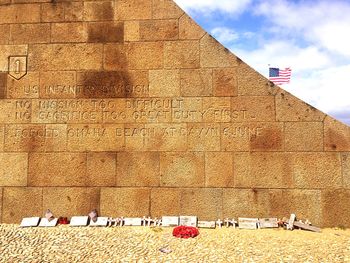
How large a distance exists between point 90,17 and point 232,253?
7362mm

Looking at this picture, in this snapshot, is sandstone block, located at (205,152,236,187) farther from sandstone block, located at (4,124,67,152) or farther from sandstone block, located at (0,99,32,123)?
sandstone block, located at (0,99,32,123)

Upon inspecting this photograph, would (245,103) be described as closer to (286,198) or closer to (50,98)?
(286,198)

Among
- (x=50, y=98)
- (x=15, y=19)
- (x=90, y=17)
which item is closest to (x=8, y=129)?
(x=50, y=98)

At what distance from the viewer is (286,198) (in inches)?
358

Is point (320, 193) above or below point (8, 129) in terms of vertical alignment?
below

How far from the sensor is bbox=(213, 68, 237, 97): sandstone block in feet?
31.2

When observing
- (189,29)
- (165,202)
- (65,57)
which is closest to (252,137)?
(165,202)

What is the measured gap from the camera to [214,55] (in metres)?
9.62

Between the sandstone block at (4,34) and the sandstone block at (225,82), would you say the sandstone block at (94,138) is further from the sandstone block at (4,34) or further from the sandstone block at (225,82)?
the sandstone block at (4,34)

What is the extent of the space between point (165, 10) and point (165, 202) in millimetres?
5317

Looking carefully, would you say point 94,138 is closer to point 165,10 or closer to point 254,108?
point 165,10

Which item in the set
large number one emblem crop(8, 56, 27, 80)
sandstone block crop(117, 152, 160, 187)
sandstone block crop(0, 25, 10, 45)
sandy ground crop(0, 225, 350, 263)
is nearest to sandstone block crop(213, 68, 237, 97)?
sandstone block crop(117, 152, 160, 187)

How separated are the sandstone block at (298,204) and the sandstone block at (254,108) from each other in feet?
6.50

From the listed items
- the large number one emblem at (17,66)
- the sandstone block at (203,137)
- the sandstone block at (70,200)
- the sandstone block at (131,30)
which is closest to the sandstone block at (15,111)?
the large number one emblem at (17,66)
